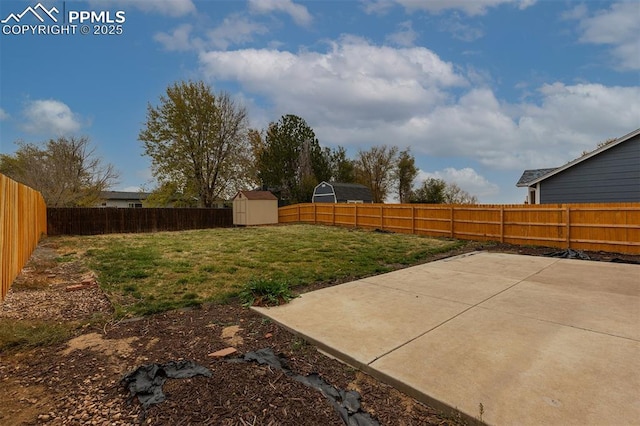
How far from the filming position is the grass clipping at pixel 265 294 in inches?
156

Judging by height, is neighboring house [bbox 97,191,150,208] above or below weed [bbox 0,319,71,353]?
above

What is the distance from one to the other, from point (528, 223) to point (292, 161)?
21.7m

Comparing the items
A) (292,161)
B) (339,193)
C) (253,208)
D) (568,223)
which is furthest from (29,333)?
(292,161)

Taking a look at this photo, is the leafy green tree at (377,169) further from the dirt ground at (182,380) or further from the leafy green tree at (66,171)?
the dirt ground at (182,380)

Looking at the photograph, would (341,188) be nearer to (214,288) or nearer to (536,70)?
(536,70)

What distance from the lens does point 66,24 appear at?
7098 mm

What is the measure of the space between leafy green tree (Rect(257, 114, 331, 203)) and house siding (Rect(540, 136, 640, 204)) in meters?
18.6

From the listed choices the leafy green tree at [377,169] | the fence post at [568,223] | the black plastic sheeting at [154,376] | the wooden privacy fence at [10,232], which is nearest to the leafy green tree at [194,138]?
the leafy green tree at [377,169]

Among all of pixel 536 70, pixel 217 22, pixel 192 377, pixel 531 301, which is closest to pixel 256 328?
pixel 192 377

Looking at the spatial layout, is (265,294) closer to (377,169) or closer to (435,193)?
(435,193)

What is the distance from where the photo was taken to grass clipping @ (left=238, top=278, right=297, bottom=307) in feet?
13.0

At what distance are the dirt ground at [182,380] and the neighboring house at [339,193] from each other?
21490mm

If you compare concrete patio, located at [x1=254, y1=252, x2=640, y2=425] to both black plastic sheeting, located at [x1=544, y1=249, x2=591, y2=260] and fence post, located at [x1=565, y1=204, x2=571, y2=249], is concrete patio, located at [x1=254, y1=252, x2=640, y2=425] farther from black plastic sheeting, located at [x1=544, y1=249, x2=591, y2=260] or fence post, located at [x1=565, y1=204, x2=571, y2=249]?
fence post, located at [x1=565, y1=204, x2=571, y2=249]

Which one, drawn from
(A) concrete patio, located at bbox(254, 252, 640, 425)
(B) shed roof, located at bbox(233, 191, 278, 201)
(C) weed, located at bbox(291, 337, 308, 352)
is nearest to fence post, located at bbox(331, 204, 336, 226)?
(B) shed roof, located at bbox(233, 191, 278, 201)
